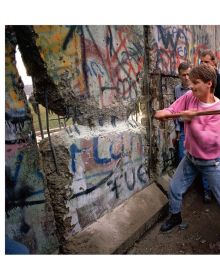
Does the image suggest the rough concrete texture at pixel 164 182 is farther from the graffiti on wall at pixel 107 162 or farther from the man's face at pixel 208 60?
the man's face at pixel 208 60

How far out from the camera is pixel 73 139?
7.74 feet

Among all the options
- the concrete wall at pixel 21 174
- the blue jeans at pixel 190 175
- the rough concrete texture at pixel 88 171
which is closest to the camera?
the concrete wall at pixel 21 174

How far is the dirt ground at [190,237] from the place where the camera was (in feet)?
9.04

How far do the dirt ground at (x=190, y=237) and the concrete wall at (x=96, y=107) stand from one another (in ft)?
1.60

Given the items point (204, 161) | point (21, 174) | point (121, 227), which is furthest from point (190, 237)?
point (21, 174)

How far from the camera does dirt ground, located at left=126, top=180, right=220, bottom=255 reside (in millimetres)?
2754

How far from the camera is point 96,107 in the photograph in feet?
8.58

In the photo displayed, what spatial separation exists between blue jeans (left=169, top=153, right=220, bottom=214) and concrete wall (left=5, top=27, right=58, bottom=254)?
131 cm

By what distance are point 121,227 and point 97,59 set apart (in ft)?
5.20

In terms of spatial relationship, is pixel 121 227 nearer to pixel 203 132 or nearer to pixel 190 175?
pixel 190 175

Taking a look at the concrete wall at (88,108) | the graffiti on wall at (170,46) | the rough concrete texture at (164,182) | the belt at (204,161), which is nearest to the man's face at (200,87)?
the belt at (204,161)
